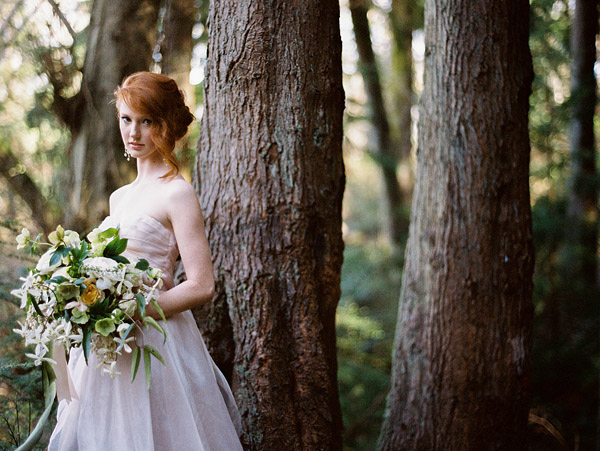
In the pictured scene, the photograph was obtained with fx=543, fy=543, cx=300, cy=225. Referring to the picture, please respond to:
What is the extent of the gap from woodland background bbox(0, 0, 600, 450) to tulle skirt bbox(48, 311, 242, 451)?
0.35 m

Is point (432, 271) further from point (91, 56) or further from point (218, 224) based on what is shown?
point (91, 56)

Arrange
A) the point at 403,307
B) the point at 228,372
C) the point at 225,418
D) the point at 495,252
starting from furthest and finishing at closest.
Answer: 1. the point at 403,307
2. the point at 495,252
3. the point at 228,372
4. the point at 225,418

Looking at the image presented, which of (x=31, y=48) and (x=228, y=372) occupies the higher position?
(x=31, y=48)

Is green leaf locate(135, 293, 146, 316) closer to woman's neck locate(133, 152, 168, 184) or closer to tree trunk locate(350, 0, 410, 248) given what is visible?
woman's neck locate(133, 152, 168, 184)

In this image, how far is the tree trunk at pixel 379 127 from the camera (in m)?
9.27

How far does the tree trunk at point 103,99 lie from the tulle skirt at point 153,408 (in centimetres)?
270

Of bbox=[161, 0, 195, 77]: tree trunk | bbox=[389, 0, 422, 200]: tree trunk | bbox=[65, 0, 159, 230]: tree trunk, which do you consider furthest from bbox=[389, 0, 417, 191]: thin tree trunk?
bbox=[65, 0, 159, 230]: tree trunk

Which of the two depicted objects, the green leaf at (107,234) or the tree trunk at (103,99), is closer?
the green leaf at (107,234)

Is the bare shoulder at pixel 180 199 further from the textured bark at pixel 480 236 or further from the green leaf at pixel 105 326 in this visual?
the textured bark at pixel 480 236

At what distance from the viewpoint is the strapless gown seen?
2418 millimetres

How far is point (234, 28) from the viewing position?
10.2 feet

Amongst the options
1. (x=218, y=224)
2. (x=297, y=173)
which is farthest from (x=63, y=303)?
(x=297, y=173)

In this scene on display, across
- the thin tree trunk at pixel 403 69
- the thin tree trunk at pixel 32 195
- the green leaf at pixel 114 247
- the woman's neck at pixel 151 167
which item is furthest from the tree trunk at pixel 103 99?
the thin tree trunk at pixel 403 69

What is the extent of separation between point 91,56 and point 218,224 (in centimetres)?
266
